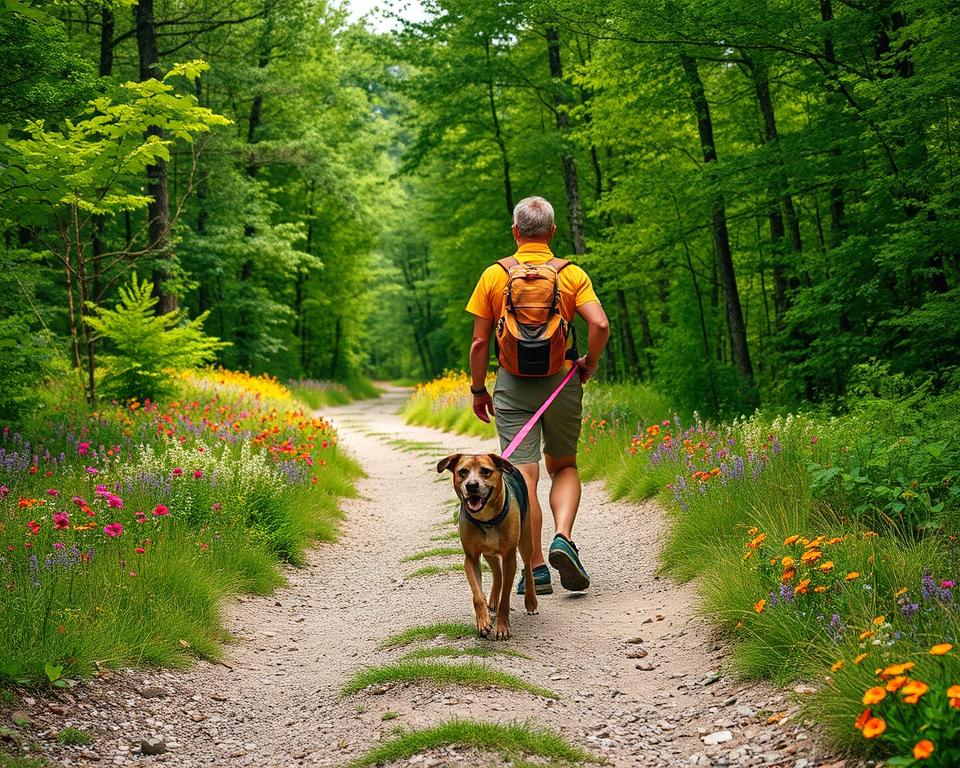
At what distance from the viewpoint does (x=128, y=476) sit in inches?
291

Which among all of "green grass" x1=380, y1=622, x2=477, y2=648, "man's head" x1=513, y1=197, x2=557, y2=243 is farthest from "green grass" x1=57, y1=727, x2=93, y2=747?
"man's head" x1=513, y1=197, x2=557, y2=243

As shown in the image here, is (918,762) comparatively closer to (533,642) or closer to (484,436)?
(533,642)

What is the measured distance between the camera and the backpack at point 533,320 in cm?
544

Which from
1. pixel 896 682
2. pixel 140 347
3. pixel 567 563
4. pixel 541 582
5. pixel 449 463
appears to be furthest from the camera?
pixel 140 347

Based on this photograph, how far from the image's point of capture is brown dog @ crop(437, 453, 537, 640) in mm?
4852

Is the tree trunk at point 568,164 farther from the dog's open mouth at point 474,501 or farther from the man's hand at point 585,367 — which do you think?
the dog's open mouth at point 474,501

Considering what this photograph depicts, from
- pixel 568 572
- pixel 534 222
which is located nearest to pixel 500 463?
pixel 568 572

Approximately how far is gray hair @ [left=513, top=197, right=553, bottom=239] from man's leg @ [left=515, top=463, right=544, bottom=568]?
1.62 m

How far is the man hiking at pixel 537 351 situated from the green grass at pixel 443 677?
1.65 m

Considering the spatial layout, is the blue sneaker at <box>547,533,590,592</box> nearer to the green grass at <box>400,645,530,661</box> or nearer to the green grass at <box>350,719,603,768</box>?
the green grass at <box>400,645,530,661</box>

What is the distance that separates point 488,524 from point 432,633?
85 centimetres

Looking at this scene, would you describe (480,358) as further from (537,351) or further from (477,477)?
(477,477)

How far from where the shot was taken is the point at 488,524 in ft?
16.3

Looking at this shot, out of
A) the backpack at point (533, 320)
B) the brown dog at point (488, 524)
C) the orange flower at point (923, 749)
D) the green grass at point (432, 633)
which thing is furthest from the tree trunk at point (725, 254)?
the orange flower at point (923, 749)
